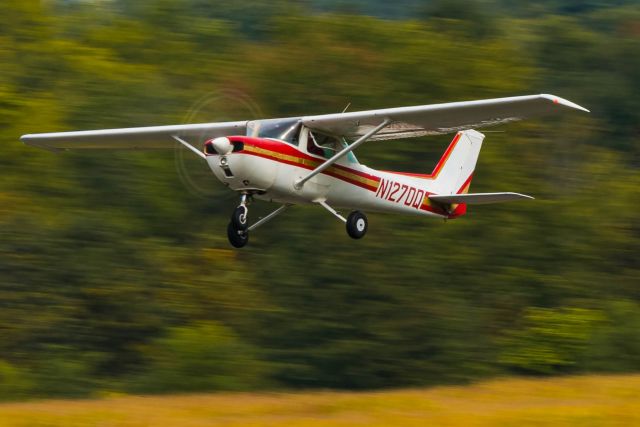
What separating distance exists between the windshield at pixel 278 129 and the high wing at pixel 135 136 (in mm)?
539

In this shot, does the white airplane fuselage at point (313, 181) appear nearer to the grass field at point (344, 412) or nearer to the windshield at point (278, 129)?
the windshield at point (278, 129)

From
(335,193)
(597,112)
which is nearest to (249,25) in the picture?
(597,112)

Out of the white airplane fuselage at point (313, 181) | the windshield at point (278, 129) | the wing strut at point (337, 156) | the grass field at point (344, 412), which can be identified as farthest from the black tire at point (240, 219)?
the grass field at point (344, 412)

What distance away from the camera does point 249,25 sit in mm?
55250

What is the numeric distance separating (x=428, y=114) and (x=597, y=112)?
3630 cm

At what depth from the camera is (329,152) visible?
53.6 feet

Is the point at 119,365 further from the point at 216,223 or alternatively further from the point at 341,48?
the point at 341,48

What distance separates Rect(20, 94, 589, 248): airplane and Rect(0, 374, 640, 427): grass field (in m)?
2.59

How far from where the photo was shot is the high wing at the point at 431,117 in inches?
583

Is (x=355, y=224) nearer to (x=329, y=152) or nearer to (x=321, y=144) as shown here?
(x=329, y=152)

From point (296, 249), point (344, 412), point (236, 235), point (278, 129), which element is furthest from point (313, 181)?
point (296, 249)

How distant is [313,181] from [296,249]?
15.8 metres

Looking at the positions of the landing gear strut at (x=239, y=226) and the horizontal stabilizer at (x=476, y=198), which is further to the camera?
the horizontal stabilizer at (x=476, y=198)

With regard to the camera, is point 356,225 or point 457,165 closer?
point 356,225
